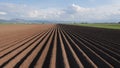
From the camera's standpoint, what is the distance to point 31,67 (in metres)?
7.26

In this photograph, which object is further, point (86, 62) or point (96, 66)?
point (86, 62)

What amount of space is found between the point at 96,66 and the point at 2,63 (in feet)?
10.4

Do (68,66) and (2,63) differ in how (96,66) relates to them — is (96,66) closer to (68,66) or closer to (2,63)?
(68,66)

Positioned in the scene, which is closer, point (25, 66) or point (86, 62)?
point (25, 66)

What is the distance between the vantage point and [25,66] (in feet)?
24.0

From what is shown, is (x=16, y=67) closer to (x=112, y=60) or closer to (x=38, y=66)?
(x=38, y=66)

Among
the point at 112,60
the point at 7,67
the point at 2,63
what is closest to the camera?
the point at 7,67

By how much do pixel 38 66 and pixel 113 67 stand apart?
7.85ft

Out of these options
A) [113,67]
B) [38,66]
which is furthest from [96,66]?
[38,66]

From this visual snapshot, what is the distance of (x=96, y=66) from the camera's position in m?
7.50

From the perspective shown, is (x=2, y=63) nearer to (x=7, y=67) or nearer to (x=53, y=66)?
(x=7, y=67)

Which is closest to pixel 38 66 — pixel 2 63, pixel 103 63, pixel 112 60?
pixel 2 63

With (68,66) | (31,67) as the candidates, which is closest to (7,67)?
(31,67)

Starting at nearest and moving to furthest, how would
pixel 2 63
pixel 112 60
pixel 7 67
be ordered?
1. pixel 7 67
2. pixel 2 63
3. pixel 112 60
